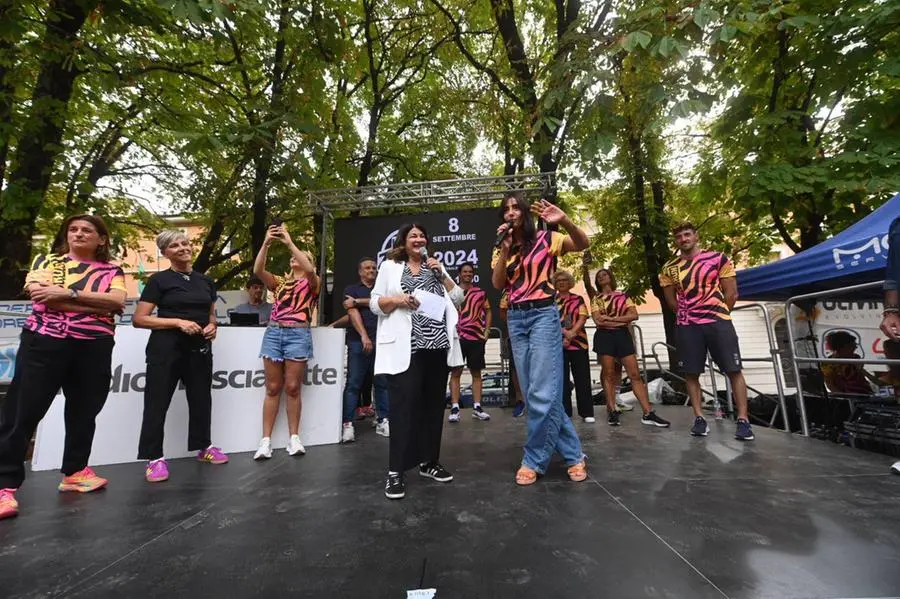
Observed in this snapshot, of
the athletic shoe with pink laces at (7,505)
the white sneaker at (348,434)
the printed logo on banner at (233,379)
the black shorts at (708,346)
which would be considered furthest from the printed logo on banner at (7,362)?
the black shorts at (708,346)

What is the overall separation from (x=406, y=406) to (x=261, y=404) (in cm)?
219

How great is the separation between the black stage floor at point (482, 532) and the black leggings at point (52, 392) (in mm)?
318

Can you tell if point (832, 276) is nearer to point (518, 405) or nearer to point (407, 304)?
point (518, 405)

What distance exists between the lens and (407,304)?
2.76 metres

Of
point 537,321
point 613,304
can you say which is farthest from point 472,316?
point 537,321

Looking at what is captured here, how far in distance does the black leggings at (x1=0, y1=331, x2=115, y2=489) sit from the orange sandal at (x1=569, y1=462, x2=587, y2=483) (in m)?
3.18

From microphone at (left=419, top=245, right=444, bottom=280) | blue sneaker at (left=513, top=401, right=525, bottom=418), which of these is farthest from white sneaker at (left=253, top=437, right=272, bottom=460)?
blue sneaker at (left=513, top=401, right=525, bottom=418)

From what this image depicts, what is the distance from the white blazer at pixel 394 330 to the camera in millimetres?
2715

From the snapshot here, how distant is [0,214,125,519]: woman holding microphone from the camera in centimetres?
255

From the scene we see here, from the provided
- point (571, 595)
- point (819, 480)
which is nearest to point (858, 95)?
point (819, 480)

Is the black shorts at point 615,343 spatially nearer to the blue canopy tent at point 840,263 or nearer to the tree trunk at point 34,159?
the blue canopy tent at point 840,263

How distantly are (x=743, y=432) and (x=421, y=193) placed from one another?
5.39m

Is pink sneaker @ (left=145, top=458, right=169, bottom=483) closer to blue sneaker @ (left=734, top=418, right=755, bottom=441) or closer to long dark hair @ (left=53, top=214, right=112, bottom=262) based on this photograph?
long dark hair @ (left=53, top=214, right=112, bottom=262)

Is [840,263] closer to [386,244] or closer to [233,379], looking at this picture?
[386,244]
